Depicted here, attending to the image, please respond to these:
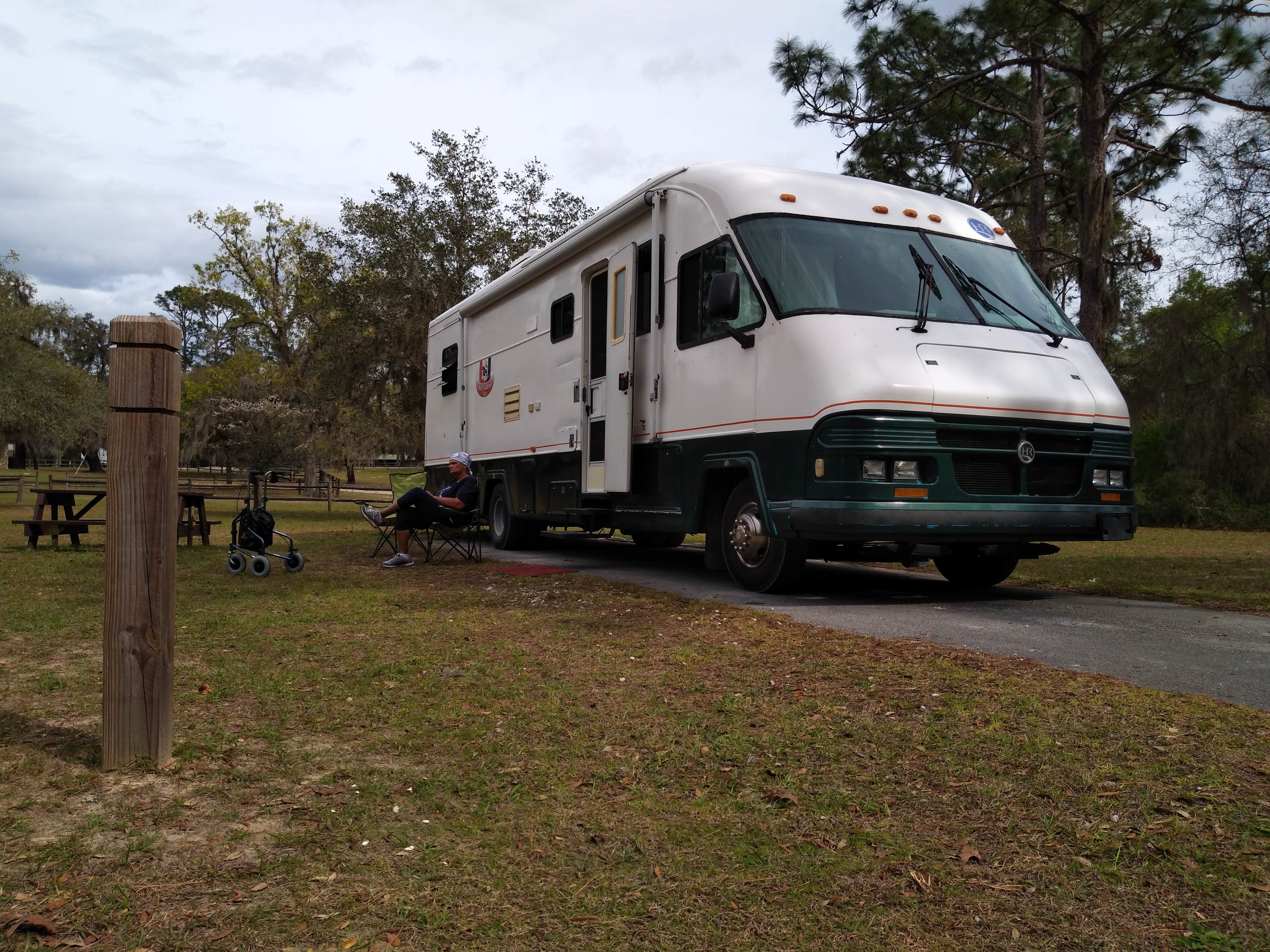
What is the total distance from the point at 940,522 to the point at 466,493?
18.3ft

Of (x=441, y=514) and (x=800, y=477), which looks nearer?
(x=800, y=477)

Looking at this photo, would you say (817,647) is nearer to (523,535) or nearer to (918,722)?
(918,722)

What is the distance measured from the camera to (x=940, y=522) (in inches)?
275

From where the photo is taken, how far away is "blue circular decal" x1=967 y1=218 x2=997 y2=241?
28.6 feet

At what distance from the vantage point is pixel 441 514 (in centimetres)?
1089

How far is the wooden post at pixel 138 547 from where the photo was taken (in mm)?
3555

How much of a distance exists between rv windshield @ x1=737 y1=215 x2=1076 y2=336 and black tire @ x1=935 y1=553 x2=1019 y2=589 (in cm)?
191

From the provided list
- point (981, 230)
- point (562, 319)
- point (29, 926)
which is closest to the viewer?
point (29, 926)

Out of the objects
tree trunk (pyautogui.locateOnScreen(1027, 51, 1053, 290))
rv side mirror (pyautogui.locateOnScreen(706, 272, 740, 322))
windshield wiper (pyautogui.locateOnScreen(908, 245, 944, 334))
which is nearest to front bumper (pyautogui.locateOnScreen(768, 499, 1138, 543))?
windshield wiper (pyautogui.locateOnScreen(908, 245, 944, 334))

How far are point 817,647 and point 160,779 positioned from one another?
3198mm

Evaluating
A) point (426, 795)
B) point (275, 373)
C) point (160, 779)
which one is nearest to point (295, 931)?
point (426, 795)

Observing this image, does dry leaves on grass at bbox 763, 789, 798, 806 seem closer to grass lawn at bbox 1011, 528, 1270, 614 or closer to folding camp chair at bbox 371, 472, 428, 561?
grass lawn at bbox 1011, 528, 1270, 614

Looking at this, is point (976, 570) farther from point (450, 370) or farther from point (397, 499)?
point (450, 370)

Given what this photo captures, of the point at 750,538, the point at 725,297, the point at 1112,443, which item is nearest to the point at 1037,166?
the point at 1112,443
